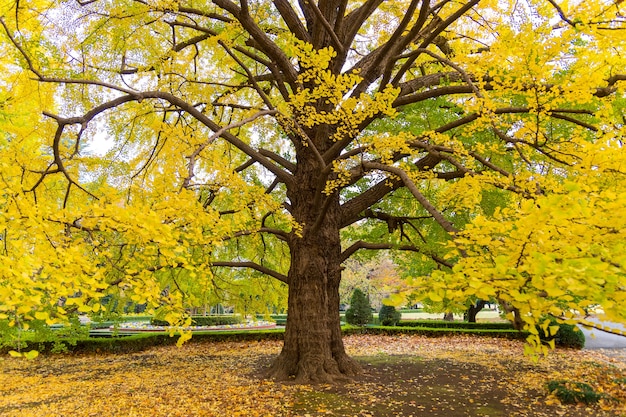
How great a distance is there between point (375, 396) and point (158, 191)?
174 inches

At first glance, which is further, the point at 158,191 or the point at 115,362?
the point at 115,362

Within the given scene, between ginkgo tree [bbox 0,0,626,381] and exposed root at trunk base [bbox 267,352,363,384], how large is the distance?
0.03 m

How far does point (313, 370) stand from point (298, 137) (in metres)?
4.28

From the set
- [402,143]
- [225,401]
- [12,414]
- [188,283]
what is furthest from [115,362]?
[402,143]

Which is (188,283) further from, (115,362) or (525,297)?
(525,297)

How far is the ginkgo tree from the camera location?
3.66 metres

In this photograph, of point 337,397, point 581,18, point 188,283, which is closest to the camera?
point 581,18

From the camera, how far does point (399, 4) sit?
8742mm

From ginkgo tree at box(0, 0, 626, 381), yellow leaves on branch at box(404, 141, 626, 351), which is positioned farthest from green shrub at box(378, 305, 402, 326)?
yellow leaves on branch at box(404, 141, 626, 351)

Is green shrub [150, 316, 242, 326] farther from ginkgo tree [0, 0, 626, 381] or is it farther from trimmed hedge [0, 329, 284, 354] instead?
ginkgo tree [0, 0, 626, 381]

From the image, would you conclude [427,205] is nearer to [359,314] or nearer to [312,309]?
[312,309]

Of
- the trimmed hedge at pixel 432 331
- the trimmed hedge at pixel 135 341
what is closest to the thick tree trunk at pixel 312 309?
the trimmed hedge at pixel 135 341

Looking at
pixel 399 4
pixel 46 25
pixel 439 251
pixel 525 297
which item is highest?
pixel 399 4

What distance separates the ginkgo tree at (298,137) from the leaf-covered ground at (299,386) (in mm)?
1127
